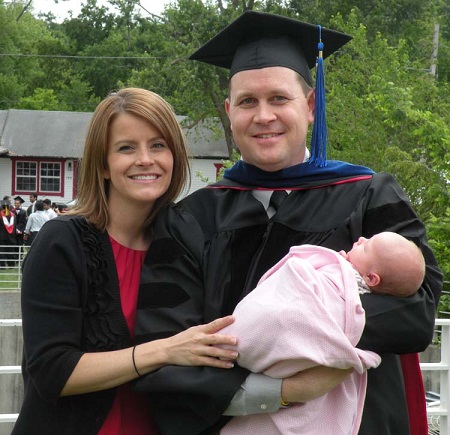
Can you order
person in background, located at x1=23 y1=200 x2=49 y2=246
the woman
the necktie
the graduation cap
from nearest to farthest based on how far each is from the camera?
the woman → the necktie → the graduation cap → person in background, located at x1=23 y1=200 x2=49 y2=246

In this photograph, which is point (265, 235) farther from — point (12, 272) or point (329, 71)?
point (12, 272)

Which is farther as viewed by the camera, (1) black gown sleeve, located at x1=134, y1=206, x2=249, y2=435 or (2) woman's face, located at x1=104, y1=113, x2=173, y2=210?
(2) woman's face, located at x1=104, y1=113, x2=173, y2=210

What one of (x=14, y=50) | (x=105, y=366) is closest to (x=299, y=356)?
(x=105, y=366)

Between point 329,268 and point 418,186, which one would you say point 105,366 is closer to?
point 329,268

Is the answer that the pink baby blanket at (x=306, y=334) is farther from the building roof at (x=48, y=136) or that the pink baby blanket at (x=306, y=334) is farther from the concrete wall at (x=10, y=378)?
the building roof at (x=48, y=136)

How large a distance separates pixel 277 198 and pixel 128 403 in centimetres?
87

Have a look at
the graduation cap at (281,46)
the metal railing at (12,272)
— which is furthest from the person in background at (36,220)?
the graduation cap at (281,46)

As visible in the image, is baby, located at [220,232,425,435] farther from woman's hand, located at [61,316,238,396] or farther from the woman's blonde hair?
the woman's blonde hair

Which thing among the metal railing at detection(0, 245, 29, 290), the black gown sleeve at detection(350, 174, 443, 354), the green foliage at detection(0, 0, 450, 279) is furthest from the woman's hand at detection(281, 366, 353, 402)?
the metal railing at detection(0, 245, 29, 290)

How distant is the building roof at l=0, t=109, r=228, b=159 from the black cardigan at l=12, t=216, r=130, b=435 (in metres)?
30.7

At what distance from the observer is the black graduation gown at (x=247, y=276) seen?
276cm

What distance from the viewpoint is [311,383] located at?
2668 millimetres

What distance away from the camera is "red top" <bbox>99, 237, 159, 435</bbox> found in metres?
2.98

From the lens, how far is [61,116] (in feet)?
123
